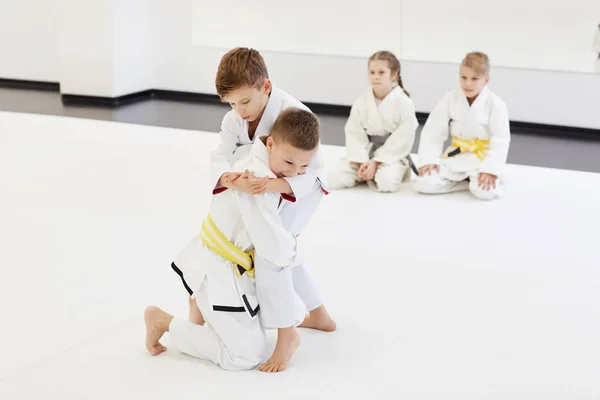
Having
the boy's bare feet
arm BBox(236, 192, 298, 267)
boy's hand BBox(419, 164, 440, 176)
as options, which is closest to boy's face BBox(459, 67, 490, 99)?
boy's hand BBox(419, 164, 440, 176)

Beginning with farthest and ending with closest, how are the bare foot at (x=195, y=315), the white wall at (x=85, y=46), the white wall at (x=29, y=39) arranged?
the white wall at (x=29, y=39), the white wall at (x=85, y=46), the bare foot at (x=195, y=315)

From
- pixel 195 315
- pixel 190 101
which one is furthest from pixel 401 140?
pixel 190 101

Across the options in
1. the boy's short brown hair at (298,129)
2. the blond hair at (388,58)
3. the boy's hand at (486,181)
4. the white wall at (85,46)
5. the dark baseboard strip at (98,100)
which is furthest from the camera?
the dark baseboard strip at (98,100)

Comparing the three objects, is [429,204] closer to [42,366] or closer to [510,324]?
[510,324]

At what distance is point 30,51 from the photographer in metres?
7.35

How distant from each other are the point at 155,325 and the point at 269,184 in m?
0.53

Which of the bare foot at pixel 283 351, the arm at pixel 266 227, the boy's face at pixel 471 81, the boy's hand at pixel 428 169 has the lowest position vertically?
the bare foot at pixel 283 351

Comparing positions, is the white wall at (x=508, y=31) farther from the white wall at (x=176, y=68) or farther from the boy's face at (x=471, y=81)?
the boy's face at (x=471, y=81)

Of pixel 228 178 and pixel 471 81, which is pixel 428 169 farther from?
pixel 228 178

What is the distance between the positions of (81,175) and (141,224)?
900mm

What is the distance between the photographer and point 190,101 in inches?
273

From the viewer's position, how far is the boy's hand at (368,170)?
4.44 meters

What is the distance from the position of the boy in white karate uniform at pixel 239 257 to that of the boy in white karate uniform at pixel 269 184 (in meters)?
0.03

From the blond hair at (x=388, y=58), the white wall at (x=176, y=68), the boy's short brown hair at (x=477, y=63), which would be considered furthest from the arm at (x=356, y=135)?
the white wall at (x=176, y=68)
